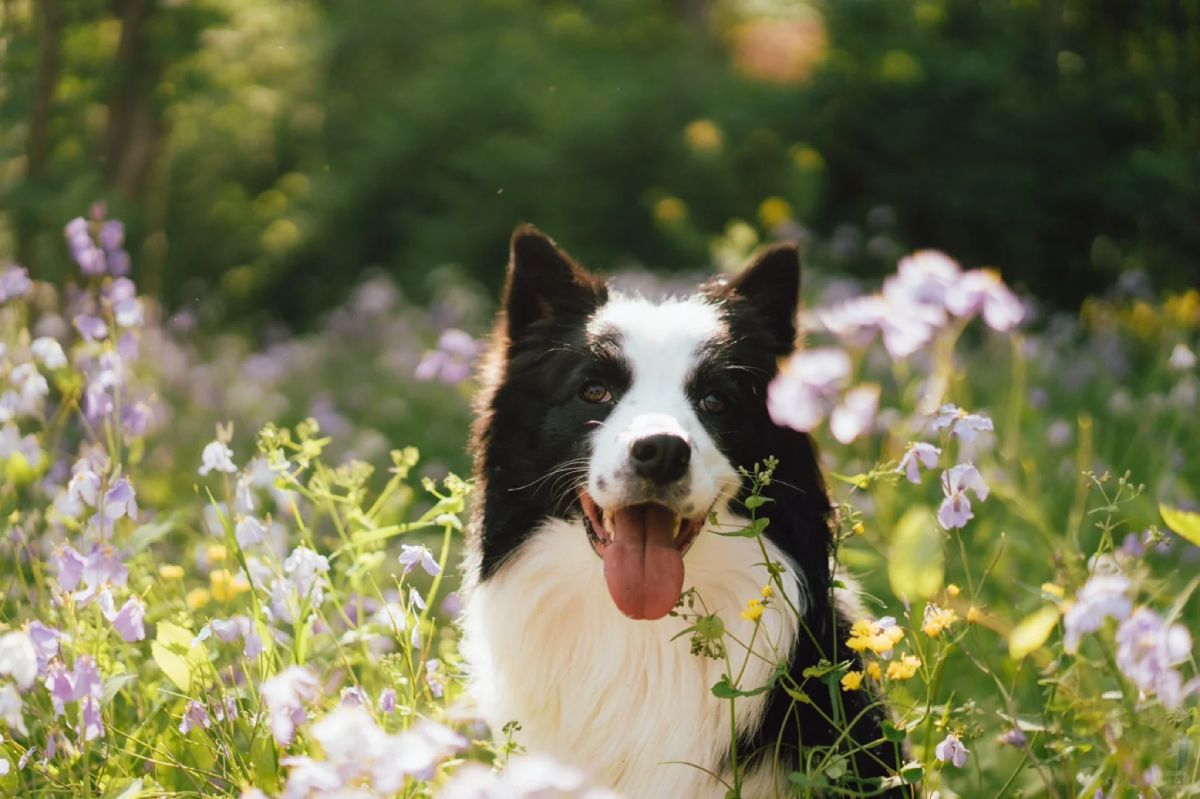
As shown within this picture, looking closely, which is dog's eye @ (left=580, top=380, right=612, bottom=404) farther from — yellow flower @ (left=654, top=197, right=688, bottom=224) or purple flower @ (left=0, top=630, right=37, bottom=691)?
yellow flower @ (left=654, top=197, right=688, bottom=224)

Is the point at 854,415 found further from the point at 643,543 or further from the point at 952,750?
the point at 643,543

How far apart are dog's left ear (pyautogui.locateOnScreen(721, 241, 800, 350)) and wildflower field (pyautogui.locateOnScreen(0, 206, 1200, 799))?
308 millimetres

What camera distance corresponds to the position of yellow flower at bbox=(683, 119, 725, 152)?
1034 cm

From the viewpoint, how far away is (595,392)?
2.96 metres

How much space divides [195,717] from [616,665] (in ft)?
3.09

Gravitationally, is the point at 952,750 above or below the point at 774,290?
below

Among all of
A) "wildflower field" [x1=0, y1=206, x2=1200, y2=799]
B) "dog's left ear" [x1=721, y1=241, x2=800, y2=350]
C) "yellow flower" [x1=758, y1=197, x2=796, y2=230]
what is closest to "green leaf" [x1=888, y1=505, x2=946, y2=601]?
"wildflower field" [x1=0, y1=206, x2=1200, y2=799]

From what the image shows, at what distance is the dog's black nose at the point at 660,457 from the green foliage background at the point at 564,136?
3495 mm

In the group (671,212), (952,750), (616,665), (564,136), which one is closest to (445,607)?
(616,665)

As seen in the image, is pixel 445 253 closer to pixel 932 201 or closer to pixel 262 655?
pixel 932 201

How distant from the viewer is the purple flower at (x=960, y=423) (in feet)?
7.47

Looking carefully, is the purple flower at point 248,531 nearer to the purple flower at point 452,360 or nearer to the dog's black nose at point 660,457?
the dog's black nose at point 660,457

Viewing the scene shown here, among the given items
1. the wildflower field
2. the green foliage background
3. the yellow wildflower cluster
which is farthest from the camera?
the green foliage background

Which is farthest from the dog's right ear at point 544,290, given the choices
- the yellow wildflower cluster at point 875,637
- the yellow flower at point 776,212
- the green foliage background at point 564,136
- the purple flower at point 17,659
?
the yellow flower at point 776,212
